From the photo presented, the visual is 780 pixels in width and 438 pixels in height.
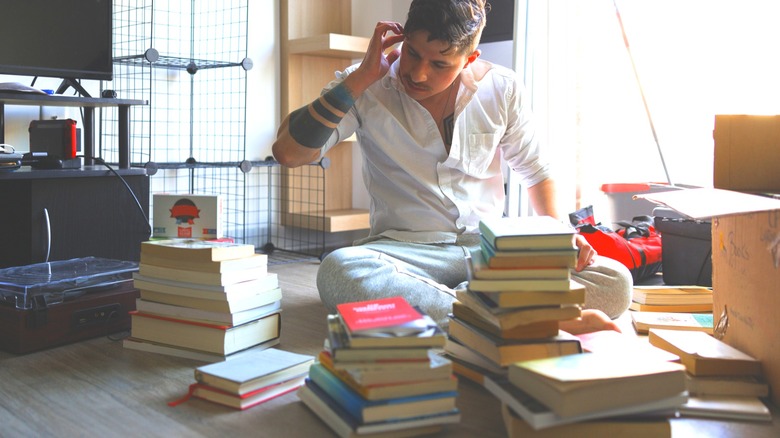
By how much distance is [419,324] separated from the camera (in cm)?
128

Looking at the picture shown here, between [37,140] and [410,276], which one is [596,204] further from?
[37,140]

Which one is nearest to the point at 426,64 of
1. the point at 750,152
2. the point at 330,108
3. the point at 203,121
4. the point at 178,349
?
the point at 330,108

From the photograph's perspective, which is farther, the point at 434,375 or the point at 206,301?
the point at 206,301

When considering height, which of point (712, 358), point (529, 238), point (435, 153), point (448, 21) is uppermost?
point (448, 21)

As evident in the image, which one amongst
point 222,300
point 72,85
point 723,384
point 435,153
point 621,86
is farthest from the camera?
point 621,86

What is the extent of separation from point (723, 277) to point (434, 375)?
30.0 inches

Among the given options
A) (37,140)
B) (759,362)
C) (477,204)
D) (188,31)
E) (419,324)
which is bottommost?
(759,362)

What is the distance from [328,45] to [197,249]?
6.02ft

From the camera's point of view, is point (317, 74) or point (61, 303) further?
point (317, 74)

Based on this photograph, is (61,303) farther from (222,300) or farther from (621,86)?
(621,86)

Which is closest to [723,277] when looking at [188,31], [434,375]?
[434,375]

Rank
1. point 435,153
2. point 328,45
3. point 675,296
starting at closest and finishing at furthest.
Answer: point 435,153 → point 675,296 → point 328,45

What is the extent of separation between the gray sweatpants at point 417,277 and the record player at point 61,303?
1.67 feet

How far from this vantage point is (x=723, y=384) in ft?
4.86
